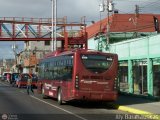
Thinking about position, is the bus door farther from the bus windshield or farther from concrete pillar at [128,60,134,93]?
concrete pillar at [128,60,134,93]

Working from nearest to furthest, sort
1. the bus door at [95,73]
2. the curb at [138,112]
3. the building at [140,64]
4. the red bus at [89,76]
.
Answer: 1. the curb at [138,112]
2. the red bus at [89,76]
3. the bus door at [95,73]
4. the building at [140,64]

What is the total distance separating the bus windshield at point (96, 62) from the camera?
23.2 metres

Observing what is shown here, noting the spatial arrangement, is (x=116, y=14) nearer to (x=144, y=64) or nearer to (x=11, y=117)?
(x=144, y=64)

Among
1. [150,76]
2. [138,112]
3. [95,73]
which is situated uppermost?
[95,73]

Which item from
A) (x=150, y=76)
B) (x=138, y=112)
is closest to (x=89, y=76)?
(x=138, y=112)

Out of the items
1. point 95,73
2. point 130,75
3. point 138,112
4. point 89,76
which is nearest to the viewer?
point 138,112

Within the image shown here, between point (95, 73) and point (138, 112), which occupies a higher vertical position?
point (95, 73)

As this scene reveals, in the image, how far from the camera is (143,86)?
30.2 meters

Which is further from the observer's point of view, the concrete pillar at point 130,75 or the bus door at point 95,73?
the concrete pillar at point 130,75

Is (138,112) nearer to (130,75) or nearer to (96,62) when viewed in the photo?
(96,62)

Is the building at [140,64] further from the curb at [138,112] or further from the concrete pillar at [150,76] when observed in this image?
the curb at [138,112]

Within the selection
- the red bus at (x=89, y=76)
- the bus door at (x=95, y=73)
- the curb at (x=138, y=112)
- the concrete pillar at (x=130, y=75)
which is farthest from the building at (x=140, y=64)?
the curb at (x=138, y=112)

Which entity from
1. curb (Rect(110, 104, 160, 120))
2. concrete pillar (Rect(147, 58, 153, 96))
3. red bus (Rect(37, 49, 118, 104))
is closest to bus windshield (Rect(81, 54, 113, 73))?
red bus (Rect(37, 49, 118, 104))

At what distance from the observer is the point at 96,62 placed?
2344 cm
